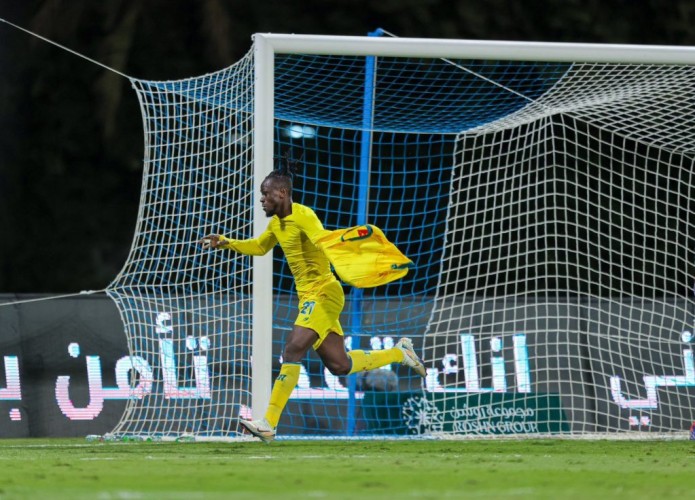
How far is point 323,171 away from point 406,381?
4135 millimetres

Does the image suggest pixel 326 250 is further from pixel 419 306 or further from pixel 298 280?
pixel 419 306

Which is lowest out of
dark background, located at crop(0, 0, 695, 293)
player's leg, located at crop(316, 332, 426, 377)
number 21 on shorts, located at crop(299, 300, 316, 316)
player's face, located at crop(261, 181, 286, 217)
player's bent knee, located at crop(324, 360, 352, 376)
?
player's bent knee, located at crop(324, 360, 352, 376)

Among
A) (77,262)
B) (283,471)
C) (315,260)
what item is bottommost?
(283,471)

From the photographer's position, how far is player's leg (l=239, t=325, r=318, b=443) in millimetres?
10398

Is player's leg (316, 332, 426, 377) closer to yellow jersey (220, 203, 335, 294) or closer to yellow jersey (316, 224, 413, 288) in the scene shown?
yellow jersey (220, 203, 335, 294)

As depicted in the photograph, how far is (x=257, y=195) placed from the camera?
11.4 metres

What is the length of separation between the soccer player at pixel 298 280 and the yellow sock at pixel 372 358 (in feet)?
0.45

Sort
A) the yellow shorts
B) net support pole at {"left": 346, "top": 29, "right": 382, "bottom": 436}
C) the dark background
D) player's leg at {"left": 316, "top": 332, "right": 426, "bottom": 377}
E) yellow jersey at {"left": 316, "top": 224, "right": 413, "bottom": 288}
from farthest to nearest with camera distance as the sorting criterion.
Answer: the dark background < net support pole at {"left": 346, "top": 29, "right": 382, "bottom": 436} < player's leg at {"left": 316, "top": 332, "right": 426, "bottom": 377} < the yellow shorts < yellow jersey at {"left": 316, "top": 224, "right": 413, "bottom": 288}

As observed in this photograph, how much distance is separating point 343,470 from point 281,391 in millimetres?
2557

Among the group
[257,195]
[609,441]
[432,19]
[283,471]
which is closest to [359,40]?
[257,195]

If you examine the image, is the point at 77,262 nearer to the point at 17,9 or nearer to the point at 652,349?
the point at 17,9

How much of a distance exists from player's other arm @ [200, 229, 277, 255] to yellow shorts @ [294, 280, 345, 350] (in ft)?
1.51

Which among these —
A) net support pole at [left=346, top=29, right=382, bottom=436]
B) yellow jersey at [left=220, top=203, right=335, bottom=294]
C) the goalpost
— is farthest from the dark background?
yellow jersey at [left=220, top=203, right=335, bottom=294]

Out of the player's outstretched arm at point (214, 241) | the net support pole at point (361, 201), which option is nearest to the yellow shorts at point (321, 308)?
the player's outstretched arm at point (214, 241)
